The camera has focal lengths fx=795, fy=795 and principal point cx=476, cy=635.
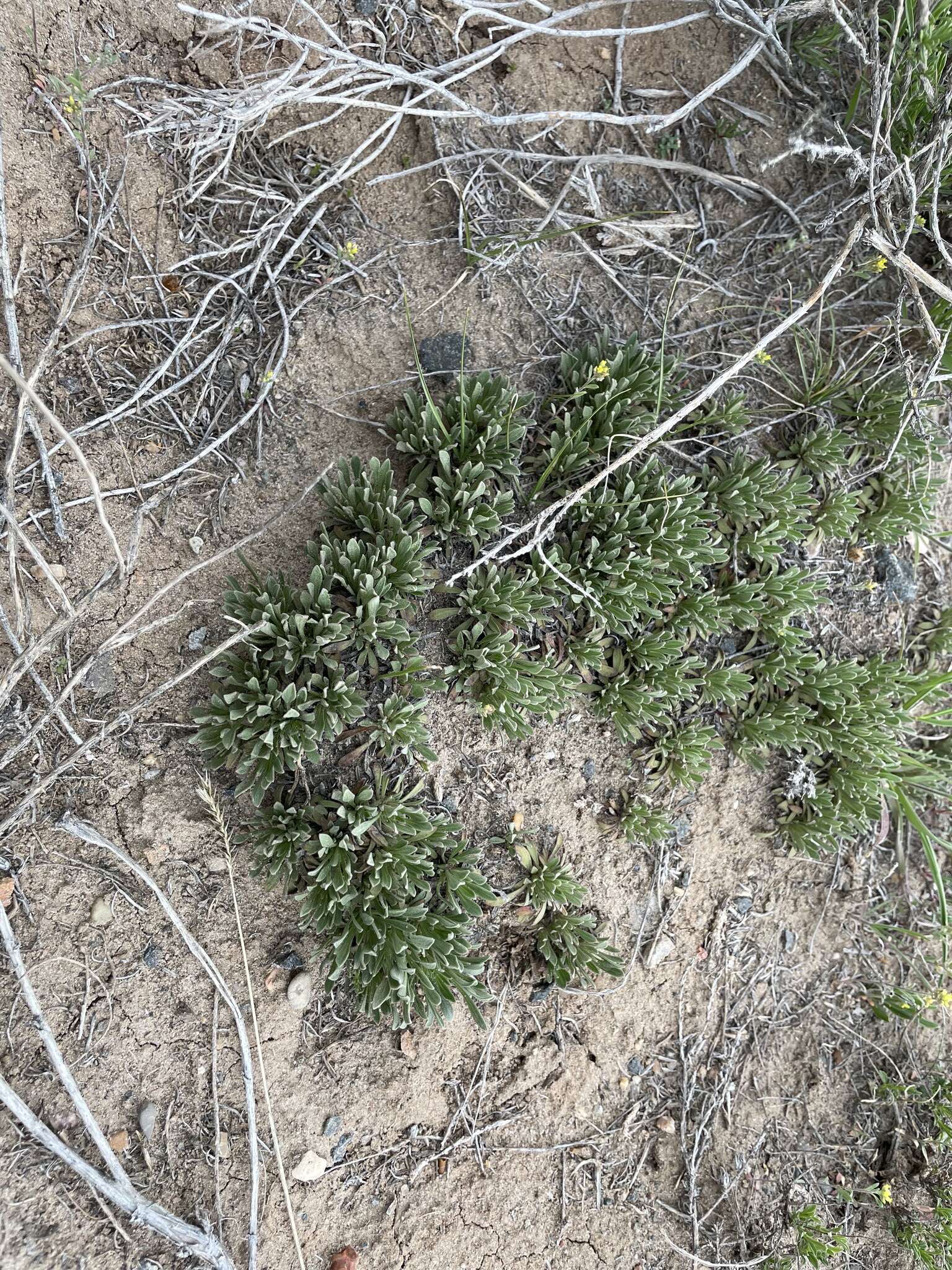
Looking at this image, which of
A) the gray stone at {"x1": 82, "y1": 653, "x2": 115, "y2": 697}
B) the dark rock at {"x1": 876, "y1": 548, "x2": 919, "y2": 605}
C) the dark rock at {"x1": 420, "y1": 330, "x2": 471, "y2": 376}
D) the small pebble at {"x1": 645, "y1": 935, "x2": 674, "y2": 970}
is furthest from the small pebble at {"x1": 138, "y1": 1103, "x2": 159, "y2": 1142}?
the dark rock at {"x1": 876, "y1": 548, "x2": 919, "y2": 605}

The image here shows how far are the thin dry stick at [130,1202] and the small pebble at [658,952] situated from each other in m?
2.45

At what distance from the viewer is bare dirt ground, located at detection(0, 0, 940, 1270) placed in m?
3.58

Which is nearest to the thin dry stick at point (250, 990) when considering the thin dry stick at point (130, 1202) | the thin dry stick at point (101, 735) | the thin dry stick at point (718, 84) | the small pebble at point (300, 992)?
the small pebble at point (300, 992)

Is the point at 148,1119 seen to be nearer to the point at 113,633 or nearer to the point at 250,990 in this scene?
the point at 250,990

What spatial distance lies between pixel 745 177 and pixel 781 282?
608mm

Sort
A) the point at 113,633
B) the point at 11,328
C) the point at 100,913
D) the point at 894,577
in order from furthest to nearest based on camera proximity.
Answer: the point at 894,577 → the point at 113,633 → the point at 100,913 → the point at 11,328

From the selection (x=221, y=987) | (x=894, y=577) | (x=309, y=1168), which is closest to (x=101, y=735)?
(x=221, y=987)

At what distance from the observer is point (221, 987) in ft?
12.0

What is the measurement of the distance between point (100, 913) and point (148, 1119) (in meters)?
0.93

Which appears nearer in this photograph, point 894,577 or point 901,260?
point 901,260

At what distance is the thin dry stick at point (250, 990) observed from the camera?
3.66 metres

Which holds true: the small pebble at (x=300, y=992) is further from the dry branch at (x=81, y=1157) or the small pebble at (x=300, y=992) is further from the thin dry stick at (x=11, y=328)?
the thin dry stick at (x=11, y=328)

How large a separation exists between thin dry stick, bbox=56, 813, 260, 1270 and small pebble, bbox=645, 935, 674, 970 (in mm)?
2158

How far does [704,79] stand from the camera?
4324 millimetres
